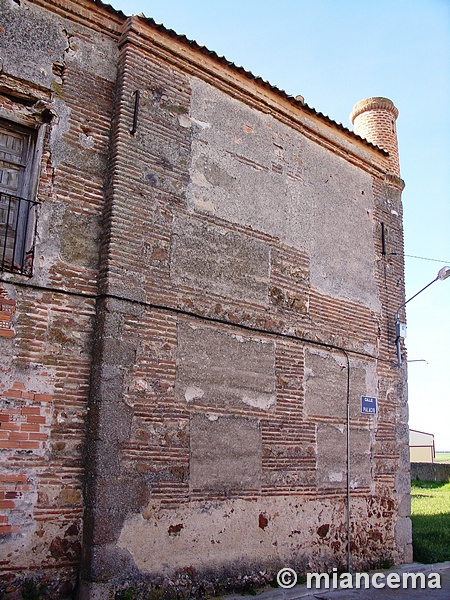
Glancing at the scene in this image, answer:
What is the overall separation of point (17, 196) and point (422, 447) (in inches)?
1583

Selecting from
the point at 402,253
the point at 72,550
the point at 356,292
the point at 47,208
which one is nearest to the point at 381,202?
the point at 402,253

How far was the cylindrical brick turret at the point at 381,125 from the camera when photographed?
10195mm

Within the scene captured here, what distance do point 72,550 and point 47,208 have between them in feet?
10.7

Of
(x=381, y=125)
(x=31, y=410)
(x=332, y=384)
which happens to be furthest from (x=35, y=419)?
(x=381, y=125)

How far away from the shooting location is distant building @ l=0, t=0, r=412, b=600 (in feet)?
18.2

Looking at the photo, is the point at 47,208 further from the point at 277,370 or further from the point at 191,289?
the point at 277,370

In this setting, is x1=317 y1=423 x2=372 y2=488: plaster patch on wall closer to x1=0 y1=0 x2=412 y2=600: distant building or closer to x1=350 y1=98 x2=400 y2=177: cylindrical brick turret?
x1=0 y1=0 x2=412 y2=600: distant building

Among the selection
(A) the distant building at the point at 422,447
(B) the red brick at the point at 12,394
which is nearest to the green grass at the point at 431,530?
(B) the red brick at the point at 12,394

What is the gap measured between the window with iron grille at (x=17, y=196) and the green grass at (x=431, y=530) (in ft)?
23.2

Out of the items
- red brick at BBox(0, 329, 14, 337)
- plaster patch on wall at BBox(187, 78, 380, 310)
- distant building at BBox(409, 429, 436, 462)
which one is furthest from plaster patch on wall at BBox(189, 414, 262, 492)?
distant building at BBox(409, 429, 436, 462)

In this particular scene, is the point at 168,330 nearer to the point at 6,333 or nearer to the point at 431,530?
the point at 6,333

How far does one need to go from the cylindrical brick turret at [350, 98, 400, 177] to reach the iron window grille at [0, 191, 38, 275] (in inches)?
252

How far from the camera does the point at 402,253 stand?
9.83 m

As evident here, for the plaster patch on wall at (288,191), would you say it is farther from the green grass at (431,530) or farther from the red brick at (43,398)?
the green grass at (431,530)
